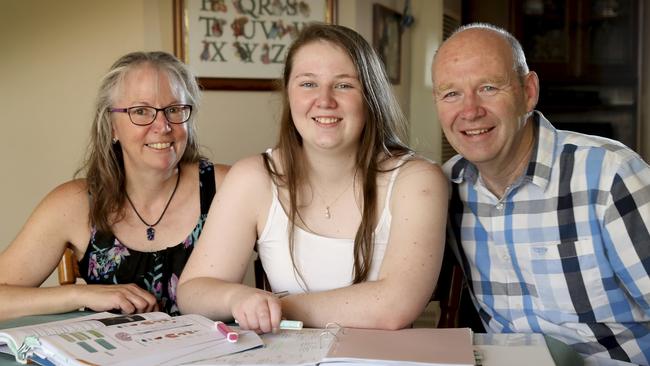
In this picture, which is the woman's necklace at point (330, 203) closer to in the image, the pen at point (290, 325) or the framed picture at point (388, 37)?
the pen at point (290, 325)

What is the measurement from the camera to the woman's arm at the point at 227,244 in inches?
67.2

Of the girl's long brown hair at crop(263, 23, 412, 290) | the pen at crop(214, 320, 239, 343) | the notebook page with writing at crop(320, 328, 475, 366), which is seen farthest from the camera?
the girl's long brown hair at crop(263, 23, 412, 290)

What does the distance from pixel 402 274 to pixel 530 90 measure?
56cm

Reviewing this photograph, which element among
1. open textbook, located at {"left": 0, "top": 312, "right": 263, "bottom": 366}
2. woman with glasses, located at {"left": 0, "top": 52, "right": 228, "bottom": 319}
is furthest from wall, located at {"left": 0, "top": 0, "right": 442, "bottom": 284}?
open textbook, located at {"left": 0, "top": 312, "right": 263, "bottom": 366}

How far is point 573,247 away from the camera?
5.54ft

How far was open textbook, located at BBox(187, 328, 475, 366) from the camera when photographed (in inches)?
49.2

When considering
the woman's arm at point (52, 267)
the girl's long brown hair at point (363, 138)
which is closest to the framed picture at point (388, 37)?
the girl's long brown hair at point (363, 138)

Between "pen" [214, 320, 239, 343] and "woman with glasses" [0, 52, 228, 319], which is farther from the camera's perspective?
"woman with glasses" [0, 52, 228, 319]

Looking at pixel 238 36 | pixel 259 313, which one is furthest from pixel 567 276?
pixel 238 36

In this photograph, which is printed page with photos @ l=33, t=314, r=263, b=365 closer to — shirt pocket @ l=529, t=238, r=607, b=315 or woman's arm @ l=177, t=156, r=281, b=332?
woman's arm @ l=177, t=156, r=281, b=332

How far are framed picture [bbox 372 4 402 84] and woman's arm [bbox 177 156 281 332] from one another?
2441mm

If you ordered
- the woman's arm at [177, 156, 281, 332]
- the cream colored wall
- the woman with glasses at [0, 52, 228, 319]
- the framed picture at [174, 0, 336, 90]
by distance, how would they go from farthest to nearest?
the cream colored wall, the framed picture at [174, 0, 336, 90], the woman with glasses at [0, 52, 228, 319], the woman's arm at [177, 156, 281, 332]

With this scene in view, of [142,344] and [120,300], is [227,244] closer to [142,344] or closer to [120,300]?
[120,300]

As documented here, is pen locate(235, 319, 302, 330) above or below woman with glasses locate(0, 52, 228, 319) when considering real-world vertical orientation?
below
